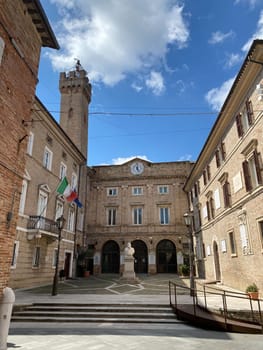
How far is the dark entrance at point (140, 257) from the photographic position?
2968 centimetres

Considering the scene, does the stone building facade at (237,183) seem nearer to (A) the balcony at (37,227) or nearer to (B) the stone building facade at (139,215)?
(B) the stone building facade at (139,215)

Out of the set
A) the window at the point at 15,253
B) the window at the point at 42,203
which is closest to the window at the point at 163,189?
the window at the point at 42,203

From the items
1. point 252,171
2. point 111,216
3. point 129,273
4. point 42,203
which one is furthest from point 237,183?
point 111,216

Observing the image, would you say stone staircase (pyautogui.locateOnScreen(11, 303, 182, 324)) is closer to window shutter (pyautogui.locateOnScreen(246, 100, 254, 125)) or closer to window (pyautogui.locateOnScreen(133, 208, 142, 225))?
window shutter (pyautogui.locateOnScreen(246, 100, 254, 125))

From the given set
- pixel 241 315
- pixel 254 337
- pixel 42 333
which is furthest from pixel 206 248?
pixel 42 333

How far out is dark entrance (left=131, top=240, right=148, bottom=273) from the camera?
29.7 metres

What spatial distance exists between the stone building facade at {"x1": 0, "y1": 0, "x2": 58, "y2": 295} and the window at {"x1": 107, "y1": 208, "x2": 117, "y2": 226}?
25087mm

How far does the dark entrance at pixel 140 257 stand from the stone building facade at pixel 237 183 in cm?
978

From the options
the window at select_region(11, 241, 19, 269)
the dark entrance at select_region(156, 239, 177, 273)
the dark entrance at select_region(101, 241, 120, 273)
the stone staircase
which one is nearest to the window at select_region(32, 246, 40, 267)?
the window at select_region(11, 241, 19, 269)

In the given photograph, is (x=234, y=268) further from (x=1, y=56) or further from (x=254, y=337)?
(x=1, y=56)

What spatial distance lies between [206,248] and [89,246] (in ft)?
47.7

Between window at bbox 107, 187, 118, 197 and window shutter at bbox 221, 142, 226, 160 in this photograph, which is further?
window at bbox 107, 187, 118, 197

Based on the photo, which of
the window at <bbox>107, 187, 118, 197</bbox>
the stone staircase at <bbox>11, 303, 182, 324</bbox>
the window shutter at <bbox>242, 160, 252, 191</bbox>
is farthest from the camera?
the window at <bbox>107, 187, 118, 197</bbox>

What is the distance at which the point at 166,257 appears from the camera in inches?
1164
